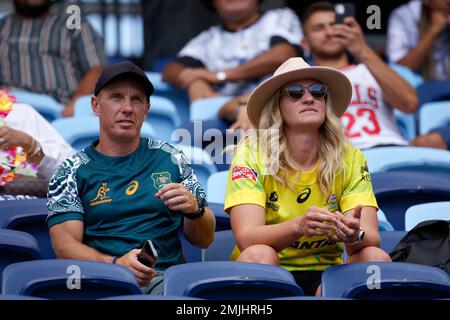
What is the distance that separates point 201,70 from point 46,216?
8.78ft

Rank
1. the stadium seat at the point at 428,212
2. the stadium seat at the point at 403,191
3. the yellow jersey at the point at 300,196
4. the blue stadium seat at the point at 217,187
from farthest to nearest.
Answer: the blue stadium seat at the point at 217,187 < the stadium seat at the point at 403,191 < the stadium seat at the point at 428,212 < the yellow jersey at the point at 300,196

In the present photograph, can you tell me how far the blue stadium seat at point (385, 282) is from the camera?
3.60 m

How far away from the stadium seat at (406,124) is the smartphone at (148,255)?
9.67 feet

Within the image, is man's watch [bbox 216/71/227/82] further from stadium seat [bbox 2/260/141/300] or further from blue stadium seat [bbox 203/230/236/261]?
stadium seat [bbox 2/260/141/300]

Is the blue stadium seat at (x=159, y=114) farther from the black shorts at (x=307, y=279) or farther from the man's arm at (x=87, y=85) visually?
the black shorts at (x=307, y=279)

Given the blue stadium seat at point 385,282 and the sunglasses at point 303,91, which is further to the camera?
the sunglasses at point 303,91

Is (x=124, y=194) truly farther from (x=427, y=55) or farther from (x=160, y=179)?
(x=427, y=55)

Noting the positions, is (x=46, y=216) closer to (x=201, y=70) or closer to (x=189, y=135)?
(x=189, y=135)

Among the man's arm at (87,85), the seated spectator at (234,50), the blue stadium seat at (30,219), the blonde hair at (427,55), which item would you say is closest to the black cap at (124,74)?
the blue stadium seat at (30,219)

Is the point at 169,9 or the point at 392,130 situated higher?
the point at 169,9

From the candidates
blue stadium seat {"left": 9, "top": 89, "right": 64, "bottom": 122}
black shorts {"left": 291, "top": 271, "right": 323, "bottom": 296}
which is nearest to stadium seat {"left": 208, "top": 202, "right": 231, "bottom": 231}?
black shorts {"left": 291, "top": 271, "right": 323, "bottom": 296}

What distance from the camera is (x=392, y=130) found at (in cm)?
595

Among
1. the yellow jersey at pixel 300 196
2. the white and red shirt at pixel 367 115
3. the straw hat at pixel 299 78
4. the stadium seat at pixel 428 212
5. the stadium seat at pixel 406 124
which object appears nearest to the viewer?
the yellow jersey at pixel 300 196
